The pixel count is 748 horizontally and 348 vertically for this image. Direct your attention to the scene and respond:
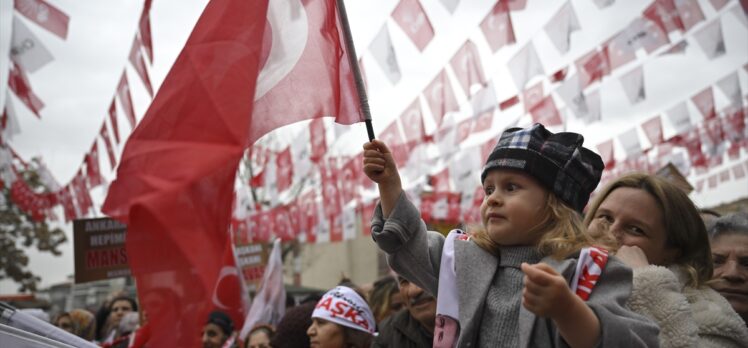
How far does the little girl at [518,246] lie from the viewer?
1.94m

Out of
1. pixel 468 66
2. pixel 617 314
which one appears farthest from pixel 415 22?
pixel 617 314

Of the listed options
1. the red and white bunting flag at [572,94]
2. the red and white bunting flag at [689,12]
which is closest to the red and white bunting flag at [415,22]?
the red and white bunting flag at [689,12]

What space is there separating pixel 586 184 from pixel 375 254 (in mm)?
46968

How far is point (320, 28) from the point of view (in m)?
2.77

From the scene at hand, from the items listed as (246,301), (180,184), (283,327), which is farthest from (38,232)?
(180,184)

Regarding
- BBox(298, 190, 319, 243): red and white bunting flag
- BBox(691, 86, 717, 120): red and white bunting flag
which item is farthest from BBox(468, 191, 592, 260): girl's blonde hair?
BBox(298, 190, 319, 243): red and white bunting flag

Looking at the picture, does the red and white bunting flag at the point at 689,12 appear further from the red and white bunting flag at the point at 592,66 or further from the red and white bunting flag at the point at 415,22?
the red and white bunting flag at the point at 415,22

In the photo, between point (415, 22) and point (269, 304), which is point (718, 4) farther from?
point (269, 304)

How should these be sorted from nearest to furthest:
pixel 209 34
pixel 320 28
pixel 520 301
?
pixel 520 301
pixel 209 34
pixel 320 28

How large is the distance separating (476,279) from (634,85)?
12.7m

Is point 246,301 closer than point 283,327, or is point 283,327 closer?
point 283,327

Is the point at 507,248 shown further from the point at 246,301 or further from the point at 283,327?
the point at 246,301

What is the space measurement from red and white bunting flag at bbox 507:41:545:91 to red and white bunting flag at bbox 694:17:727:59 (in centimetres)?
283

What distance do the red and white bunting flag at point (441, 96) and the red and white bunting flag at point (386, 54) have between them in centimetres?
161
